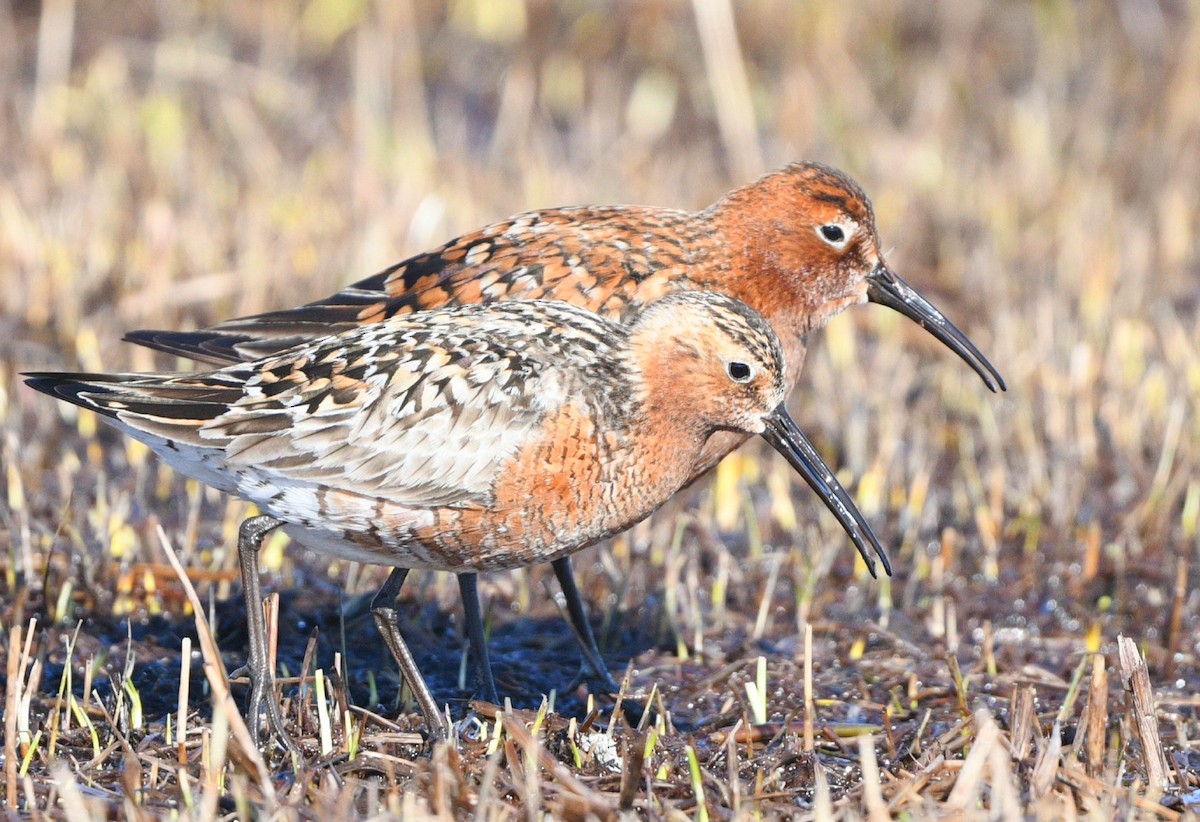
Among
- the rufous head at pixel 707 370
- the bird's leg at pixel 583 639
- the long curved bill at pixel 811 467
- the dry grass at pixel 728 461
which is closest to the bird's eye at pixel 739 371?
the rufous head at pixel 707 370

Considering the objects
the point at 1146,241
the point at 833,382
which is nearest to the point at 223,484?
the point at 833,382

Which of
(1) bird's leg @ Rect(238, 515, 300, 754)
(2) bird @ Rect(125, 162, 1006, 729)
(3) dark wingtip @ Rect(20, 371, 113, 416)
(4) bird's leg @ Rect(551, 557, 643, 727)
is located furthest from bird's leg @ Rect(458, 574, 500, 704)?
(3) dark wingtip @ Rect(20, 371, 113, 416)

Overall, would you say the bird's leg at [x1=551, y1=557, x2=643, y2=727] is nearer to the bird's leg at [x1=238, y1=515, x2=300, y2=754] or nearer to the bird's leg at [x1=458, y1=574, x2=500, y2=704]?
the bird's leg at [x1=458, y1=574, x2=500, y2=704]

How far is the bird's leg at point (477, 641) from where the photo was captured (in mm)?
5668

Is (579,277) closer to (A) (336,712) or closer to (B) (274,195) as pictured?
(A) (336,712)

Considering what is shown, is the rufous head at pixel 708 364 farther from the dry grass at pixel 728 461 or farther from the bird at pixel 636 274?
the dry grass at pixel 728 461

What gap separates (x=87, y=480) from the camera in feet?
23.1

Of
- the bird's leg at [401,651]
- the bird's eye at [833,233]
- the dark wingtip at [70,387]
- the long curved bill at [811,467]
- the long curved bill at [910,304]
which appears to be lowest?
the bird's leg at [401,651]

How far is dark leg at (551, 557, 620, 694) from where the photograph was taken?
593cm

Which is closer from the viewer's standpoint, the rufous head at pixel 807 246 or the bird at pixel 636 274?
the bird at pixel 636 274

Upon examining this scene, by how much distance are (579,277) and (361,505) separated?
4.36 feet

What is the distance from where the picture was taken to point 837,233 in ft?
20.4

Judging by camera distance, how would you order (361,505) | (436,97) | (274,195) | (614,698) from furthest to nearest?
(436,97)
(274,195)
(614,698)
(361,505)

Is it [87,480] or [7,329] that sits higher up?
[7,329]
